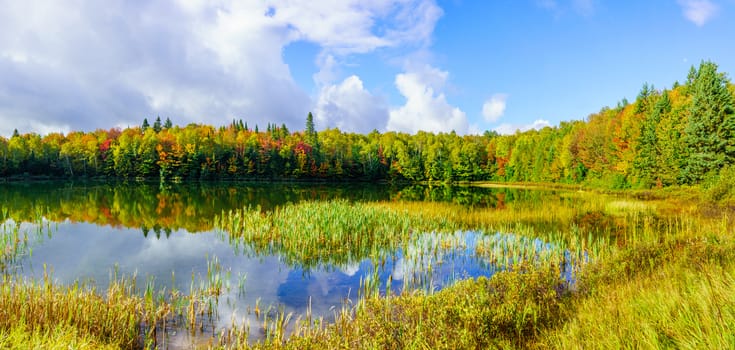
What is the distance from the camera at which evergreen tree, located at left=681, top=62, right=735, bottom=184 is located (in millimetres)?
35969

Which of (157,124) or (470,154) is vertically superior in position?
(157,124)

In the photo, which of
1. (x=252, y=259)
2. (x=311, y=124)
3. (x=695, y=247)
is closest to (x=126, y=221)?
(x=252, y=259)

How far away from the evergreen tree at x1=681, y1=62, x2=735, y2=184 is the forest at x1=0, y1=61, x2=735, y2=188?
4.0 inches

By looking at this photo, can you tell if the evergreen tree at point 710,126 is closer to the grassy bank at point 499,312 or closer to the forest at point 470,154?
the forest at point 470,154

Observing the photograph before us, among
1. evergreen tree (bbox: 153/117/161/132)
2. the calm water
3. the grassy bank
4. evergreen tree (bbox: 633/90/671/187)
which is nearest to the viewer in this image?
the grassy bank

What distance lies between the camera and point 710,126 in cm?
3694

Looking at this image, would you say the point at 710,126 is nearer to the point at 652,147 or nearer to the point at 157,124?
the point at 652,147

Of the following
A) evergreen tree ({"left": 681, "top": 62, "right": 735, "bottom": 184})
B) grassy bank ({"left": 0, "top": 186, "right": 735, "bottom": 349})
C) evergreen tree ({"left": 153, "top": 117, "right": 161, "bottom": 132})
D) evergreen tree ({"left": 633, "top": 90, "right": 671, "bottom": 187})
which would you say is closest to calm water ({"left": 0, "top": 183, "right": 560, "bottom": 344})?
grassy bank ({"left": 0, "top": 186, "right": 735, "bottom": 349})

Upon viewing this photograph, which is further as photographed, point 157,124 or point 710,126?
point 157,124

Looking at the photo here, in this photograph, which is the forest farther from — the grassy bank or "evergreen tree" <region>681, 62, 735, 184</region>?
the grassy bank

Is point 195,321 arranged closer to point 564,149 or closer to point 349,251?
point 349,251

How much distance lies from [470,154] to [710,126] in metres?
55.3

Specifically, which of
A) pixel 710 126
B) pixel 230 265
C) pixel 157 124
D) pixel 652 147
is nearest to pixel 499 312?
pixel 230 265

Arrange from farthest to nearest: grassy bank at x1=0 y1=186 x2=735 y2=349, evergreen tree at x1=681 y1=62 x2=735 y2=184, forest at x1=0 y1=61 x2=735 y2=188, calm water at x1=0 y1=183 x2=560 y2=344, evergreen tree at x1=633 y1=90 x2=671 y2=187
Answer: evergreen tree at x1=633 y1=90 x2=671 y2=187 < forest at x1=0 y1=61 x2=735 y2=188 < evergreen tree at x1=681 y1=62 x2=735 y2=184 < calm water at x1=0 y1=183 x2=560 y2=344 < grassy bank at x1=0 y1=186 x2=735 y2=349
